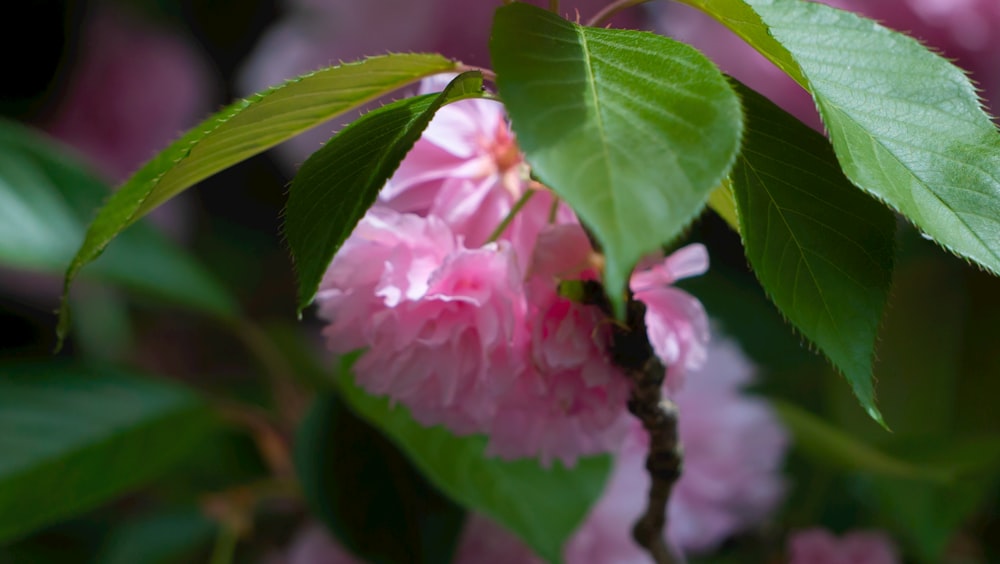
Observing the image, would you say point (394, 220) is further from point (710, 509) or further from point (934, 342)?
point (934, 342)

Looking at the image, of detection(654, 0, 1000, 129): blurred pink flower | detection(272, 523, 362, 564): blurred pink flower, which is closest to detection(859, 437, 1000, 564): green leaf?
detection(654, 0, 1000, 129): blurred pink flower

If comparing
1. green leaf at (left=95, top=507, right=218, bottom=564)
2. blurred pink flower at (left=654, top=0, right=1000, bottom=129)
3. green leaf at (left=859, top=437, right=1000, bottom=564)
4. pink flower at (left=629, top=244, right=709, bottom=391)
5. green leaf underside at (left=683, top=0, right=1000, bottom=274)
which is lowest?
green leaf at (left=95, top=507, right=218, bottom=564)

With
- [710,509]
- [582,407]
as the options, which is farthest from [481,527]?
[582,407]

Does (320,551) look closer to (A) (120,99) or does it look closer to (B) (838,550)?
(B) (838,550)

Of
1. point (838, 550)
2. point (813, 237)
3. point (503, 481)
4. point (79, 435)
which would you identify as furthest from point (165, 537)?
point (813, 237)

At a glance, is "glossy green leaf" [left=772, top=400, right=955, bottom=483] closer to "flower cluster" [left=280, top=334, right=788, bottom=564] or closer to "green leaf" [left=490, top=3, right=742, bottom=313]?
"flower cluster" [left=280, top=334, right=788, bottom=564]

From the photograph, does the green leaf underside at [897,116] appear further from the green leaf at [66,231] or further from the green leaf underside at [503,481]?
the green leaf at [66,231]
